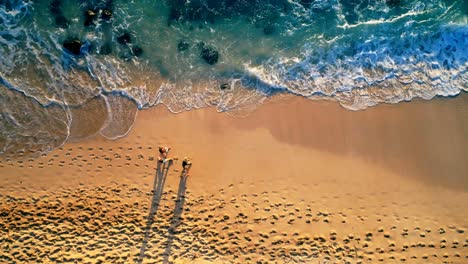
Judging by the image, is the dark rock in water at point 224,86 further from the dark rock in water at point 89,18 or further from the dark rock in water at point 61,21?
the dark rock in water at point 61,21

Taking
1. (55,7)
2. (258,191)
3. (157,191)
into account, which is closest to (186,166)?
(157,191)

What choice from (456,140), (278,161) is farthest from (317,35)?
(456,140)

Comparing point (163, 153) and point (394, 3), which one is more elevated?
point (394, 3)

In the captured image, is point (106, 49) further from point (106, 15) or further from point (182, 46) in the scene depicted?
point (182, 46)

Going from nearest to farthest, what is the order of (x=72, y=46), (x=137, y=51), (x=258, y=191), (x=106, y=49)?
1. (x=258, y=191)
2. (x=72, y=46)
3. (x=106, y=49)
4. (x=137, y=51)

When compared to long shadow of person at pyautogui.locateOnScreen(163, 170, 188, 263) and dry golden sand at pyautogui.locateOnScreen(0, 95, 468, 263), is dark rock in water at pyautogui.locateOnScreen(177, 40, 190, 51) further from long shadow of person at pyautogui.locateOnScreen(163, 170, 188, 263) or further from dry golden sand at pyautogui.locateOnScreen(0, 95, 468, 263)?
long shadow of person at pyautogui.locateOnScreen(163, 170, 188, 263)

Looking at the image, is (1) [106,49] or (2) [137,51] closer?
(1) [106,49]

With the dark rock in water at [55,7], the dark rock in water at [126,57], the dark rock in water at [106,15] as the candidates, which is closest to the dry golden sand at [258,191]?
the dark rock in water at [126,57]
